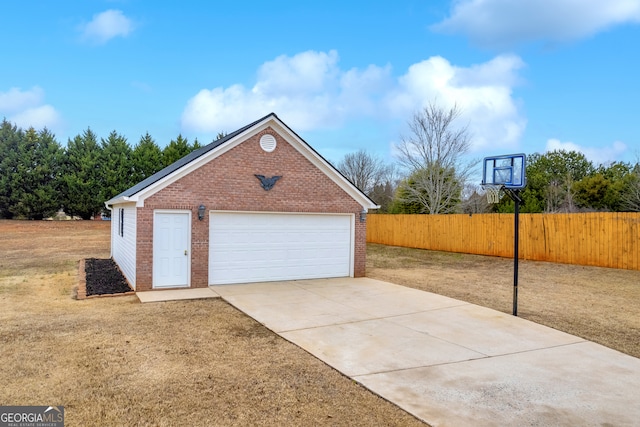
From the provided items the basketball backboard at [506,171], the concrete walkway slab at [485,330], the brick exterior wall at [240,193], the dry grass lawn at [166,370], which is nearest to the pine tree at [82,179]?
the brick exterior wall at [240,193]

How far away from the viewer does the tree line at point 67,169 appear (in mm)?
29469

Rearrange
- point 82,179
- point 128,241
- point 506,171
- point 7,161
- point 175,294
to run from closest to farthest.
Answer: point 506,171, point 175,294, point 128,241, point 7,161, point 82,179

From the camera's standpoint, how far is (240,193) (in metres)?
11.6

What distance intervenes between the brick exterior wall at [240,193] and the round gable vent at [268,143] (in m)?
0.12

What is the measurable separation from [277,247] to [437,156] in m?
22.5

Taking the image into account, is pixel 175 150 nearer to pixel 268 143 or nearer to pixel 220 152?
pixel 268 143

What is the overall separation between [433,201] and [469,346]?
2642 cm

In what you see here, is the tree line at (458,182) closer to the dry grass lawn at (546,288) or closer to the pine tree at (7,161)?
the dry grass lawn at (546,288)

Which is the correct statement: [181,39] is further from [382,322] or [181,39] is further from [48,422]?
[48,422]

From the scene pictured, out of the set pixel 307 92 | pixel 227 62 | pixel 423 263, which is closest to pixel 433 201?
pixel 423 263

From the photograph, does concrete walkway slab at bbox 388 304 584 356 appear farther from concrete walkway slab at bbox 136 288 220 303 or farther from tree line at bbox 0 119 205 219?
tree line at bbox 0 119 205 219

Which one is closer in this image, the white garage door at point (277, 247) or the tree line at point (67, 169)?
the white garage door at point (277, 247)

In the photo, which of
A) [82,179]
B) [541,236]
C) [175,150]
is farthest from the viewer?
[175,150]

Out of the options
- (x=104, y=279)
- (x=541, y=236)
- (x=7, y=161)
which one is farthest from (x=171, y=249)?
(x=7, y=161)
